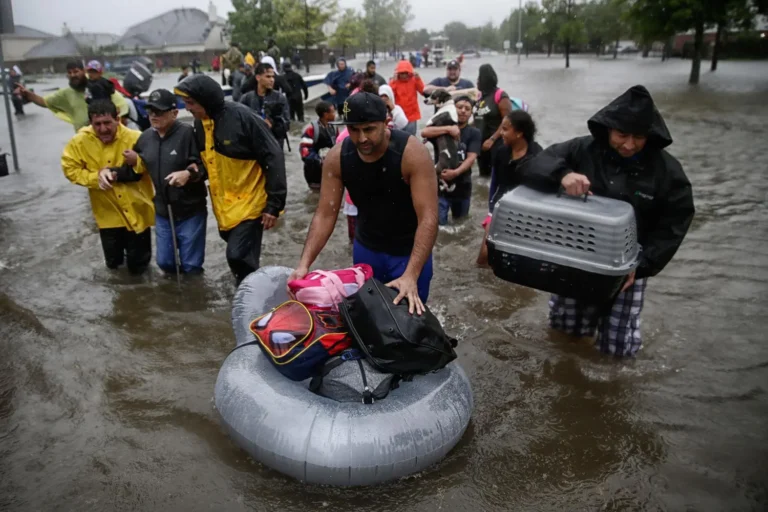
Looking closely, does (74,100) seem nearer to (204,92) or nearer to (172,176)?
(172,176)

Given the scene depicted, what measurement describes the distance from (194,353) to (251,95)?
600cm

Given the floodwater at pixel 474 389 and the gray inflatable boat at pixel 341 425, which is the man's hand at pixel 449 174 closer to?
the floodwater at pixel 474 389

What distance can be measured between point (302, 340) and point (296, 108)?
44.8 ft

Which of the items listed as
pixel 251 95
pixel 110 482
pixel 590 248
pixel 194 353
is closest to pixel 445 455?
pixel 590 248

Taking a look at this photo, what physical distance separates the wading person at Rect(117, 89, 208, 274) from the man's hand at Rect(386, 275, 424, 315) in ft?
8.65

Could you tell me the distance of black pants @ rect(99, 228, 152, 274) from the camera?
5879 millimetres

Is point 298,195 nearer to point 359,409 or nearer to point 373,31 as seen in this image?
point 359,409

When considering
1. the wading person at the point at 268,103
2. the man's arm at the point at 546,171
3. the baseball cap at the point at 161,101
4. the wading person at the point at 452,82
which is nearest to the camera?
the man's arm at the point at 546,171

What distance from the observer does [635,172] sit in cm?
356

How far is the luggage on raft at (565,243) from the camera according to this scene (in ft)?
10.3

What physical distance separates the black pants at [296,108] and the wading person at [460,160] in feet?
30.2

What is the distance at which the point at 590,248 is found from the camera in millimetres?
3170

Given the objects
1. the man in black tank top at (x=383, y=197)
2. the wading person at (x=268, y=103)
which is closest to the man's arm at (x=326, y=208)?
the man in black tank top at (x=383, y=197)

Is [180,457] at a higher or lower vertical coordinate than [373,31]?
lower
